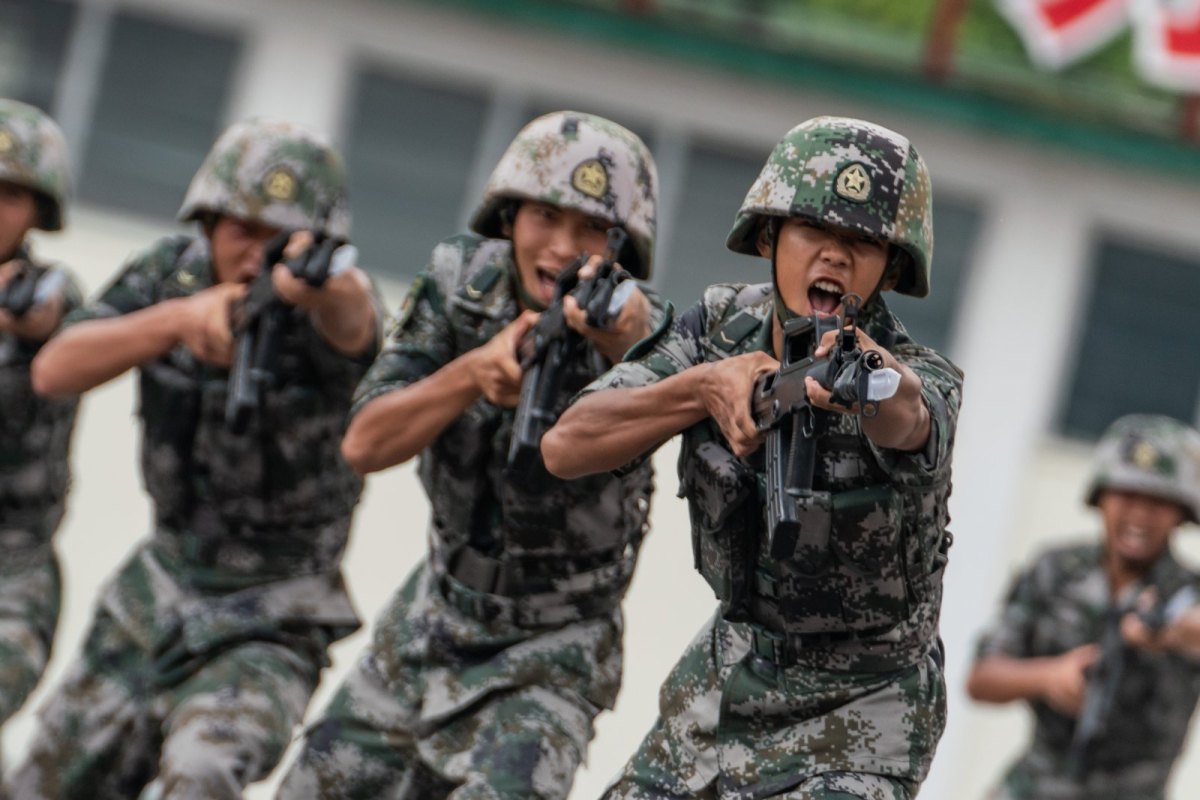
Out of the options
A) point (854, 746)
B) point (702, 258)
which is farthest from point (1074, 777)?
point (702, 258)

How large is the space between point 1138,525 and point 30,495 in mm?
4236

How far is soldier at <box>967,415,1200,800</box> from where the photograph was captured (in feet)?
31.4

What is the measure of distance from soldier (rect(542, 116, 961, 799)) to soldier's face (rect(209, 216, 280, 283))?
1973 millimetres

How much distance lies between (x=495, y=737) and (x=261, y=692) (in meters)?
0.94

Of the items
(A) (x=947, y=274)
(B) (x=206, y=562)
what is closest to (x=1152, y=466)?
(B) (x=206, y=562)

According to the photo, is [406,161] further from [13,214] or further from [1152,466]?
[13,214]

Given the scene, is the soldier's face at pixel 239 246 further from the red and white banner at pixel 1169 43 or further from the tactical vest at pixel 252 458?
the red and white banner at pixel 1169 43

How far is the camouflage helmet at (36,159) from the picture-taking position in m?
7.91

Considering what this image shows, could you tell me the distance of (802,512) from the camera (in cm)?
530

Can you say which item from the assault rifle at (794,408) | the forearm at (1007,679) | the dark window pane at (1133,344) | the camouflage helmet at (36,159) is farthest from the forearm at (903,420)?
the dark window pane at (1133,344)

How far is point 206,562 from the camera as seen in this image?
722 cm

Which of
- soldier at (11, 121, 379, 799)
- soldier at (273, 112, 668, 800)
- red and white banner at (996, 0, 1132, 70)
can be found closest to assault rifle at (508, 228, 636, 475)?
soldier at (273, 112, 668, 800)

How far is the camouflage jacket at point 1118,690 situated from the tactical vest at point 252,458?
3529 millimetres

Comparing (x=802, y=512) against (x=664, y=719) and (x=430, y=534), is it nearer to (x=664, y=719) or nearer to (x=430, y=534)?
(x=664, y=719)
